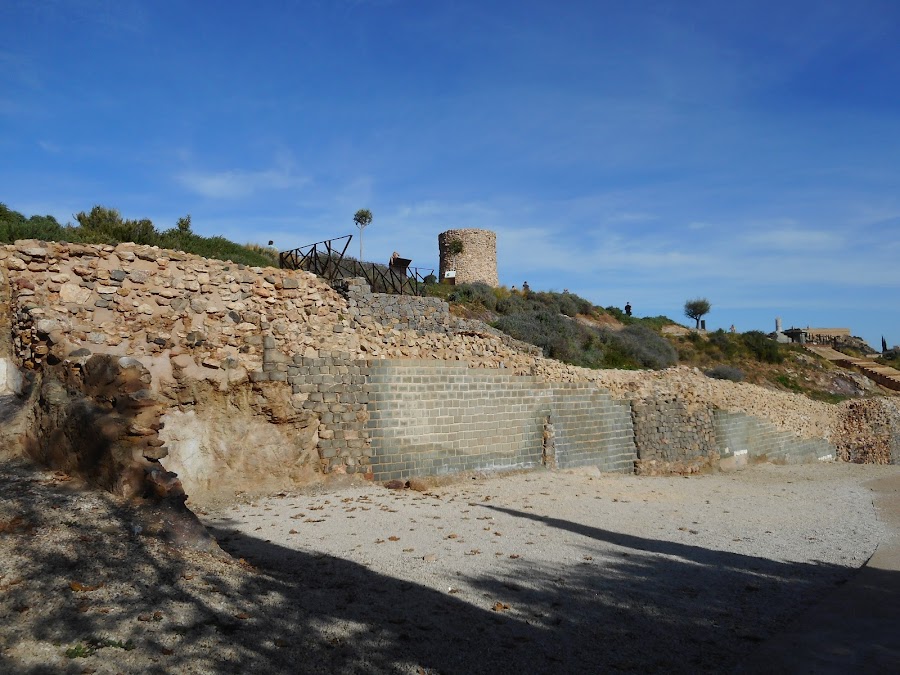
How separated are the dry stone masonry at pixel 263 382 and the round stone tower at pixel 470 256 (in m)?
25.7

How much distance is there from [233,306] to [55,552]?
23.5 ft

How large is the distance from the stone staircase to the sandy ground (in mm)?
39802

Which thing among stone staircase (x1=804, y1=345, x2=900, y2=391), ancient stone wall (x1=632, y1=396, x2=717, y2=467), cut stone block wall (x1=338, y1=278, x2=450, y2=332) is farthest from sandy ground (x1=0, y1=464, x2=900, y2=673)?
stone staircase (x1=804, y1=345, x2=900, y2=391)

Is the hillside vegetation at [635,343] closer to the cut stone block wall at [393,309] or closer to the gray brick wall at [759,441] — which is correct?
the gray brick wall at [759,441]

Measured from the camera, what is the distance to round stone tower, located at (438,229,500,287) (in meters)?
43.9

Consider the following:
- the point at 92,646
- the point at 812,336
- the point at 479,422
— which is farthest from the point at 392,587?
the point at 812,336

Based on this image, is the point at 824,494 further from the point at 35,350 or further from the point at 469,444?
the point at 35,350

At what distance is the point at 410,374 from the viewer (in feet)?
44.8

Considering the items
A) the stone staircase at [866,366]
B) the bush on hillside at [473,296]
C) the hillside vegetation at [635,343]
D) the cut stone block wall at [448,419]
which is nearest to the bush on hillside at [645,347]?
the hillside vegetation at [635,343]

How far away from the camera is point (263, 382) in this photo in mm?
11328

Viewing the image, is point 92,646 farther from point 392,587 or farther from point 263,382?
point 263,382

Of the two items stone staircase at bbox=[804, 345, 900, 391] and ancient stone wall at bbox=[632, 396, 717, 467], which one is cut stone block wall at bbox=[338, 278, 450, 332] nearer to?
ancient stone wall at bbox=[632, 396, 717, 467]

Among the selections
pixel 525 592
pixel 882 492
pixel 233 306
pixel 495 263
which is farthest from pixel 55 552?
pixel 495 263

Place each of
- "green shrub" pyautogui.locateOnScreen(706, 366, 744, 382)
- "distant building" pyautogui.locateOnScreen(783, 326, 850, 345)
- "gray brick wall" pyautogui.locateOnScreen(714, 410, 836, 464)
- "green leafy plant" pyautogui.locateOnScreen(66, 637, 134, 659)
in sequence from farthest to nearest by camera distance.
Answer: "distant building" pyautogui.locateOnScreen(783, 326, 850, 345)
"green shrub" pyautogui.locateOnScreen(706, 366, 744, 382)
"gray brick wall" pyautogui.locateOnScreen(714, 410, 836, 464)
"green leafy plant" pyautogui.locateOnScreen(66, 637, 134, 659)
